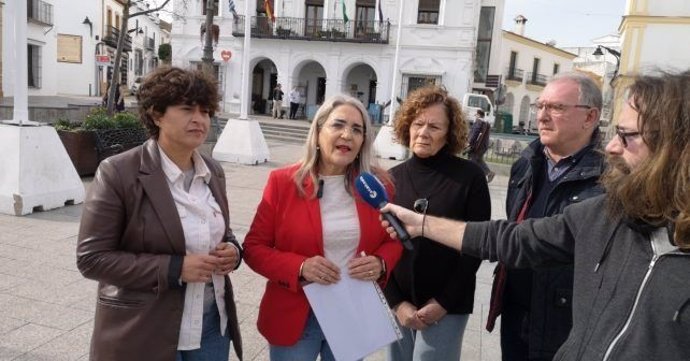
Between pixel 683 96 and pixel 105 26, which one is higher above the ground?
pixel 105 26

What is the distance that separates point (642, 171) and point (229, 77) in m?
25.6

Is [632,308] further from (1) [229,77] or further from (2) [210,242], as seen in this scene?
(1) [229,77]

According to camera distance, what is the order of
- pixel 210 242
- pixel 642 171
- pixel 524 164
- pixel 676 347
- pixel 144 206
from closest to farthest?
pixel 676 347 → pixel 642 171 → pixel 144 206 → pixel 210 242 → pixel 524 164

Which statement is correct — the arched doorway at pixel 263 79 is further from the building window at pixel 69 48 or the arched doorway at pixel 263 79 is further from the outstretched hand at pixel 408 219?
the outstretched hand at pixel 408 219

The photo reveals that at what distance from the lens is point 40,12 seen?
2811 cm

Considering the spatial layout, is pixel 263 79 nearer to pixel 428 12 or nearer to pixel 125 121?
pixel 428 12

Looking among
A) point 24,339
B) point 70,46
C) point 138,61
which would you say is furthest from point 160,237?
point 138,61

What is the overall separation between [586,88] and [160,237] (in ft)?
6.26

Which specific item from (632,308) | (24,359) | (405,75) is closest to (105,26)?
(405,75)

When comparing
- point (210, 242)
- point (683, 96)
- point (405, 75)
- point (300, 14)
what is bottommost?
point (210, 242)

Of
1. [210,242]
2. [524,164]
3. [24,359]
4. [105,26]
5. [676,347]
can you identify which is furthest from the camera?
[105,26]

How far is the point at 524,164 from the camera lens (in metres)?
2.53

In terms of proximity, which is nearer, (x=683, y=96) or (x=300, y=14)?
(x=683, y=96)

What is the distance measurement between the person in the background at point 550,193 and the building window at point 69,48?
3550 cm
